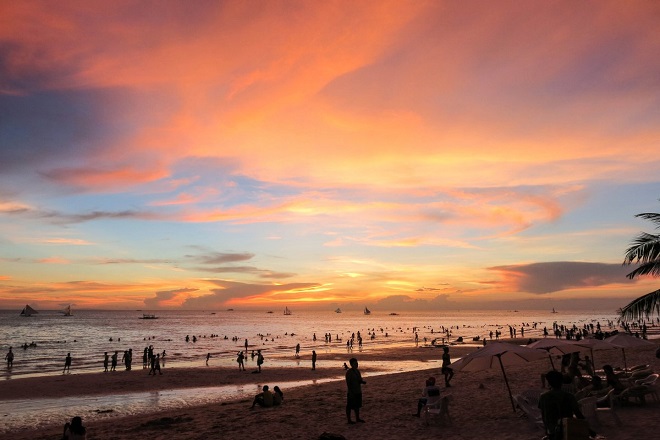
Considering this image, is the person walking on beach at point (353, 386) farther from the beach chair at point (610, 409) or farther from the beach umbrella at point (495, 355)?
the beach chair at point (610, 409)

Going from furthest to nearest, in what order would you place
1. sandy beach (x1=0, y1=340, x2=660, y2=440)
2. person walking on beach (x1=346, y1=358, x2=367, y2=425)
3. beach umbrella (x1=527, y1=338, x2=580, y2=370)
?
beach umbrella (x1=527, y1=338, x2=580, y2=370) → person walking on beach (x1=346, y1=358, x2=367, y2=425) → sandy beach (x1=0, y1=340, x2=660, y2=440)

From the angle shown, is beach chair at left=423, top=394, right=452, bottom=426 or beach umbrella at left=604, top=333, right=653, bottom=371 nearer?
beach chair at left=423, top=394, right=452, bottom=426

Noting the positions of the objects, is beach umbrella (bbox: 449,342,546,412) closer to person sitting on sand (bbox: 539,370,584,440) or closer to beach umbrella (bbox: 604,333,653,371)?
beach umbrella (bbox: 604,333,653,371)

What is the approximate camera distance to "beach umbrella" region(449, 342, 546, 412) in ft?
39.5

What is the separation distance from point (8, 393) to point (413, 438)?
28.1 m

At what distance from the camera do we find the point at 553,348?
1376 cm

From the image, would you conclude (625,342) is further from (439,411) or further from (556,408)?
(556,408)

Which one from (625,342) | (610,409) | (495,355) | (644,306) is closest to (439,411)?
(495,355)

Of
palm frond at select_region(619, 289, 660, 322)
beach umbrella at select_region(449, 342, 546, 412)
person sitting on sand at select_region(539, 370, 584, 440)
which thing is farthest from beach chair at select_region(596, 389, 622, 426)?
palm frond at select_region(619, 289, 660, 322)

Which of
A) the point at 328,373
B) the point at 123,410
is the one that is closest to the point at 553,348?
the point at 123,410

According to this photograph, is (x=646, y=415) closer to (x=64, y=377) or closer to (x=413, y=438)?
(x=413, y=438)

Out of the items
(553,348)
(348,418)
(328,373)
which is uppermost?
(553,348)

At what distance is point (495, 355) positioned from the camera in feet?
40.2

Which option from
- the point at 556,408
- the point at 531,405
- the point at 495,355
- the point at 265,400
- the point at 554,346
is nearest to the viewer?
the point at 556,408
